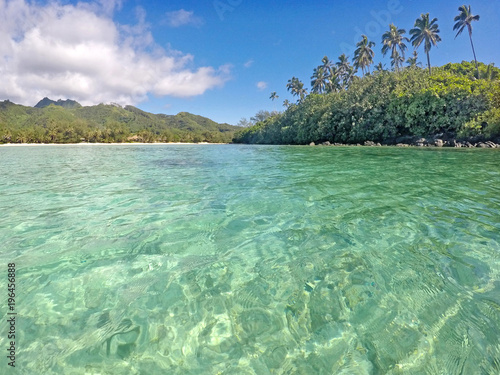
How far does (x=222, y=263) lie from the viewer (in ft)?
10.7

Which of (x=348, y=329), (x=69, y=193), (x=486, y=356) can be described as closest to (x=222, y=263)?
(x=348, y=329)

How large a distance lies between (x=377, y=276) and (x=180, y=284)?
2.29m

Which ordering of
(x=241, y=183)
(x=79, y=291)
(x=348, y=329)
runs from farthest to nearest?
(x=241, y=183) → (x=79, y=291) → (x=348, y=329)

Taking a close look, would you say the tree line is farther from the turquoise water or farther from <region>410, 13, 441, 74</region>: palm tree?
the turquoise water

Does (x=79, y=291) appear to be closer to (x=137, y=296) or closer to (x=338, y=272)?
(x=137, y=296)

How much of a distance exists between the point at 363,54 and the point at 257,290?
6332 cm

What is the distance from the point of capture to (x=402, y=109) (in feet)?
117

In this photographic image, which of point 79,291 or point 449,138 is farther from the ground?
point 449,138

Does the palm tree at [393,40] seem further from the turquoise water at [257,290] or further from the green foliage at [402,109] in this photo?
the turquoise water at [257,290]

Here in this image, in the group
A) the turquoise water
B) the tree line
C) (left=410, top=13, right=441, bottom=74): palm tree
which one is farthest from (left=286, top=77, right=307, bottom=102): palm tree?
the turquoise water

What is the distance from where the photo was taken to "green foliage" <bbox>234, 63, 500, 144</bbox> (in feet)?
96.9

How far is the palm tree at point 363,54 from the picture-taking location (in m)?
51.5

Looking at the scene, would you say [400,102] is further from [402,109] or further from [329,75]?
[329,75]

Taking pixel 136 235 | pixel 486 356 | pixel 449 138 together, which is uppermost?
pixel 449 138
